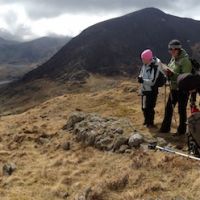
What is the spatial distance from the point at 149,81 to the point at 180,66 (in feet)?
7.47

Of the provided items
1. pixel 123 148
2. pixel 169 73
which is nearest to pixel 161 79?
pixel 169 73

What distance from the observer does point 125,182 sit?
1085 centimetres

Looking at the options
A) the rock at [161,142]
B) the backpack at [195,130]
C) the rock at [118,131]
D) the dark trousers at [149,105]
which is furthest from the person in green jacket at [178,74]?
the backpack at [195,130]

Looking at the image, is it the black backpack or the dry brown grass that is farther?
the black backpack

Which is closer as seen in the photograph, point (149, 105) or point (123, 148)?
point (123, 148)

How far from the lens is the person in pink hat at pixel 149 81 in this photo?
50.5 ft

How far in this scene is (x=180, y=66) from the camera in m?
13.6

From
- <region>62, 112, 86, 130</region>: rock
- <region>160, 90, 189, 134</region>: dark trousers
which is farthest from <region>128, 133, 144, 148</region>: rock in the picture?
<region>62, 112, 86, 130</region>: rock

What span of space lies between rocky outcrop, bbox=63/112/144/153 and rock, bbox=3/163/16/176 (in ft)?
8.47

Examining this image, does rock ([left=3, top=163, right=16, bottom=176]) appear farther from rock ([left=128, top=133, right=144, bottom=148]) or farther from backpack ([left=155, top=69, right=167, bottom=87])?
backpack ([left=155, top=69, right=167, bottom=87])

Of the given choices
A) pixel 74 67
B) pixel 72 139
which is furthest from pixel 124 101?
pixel 74 67

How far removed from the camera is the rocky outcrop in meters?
13.6

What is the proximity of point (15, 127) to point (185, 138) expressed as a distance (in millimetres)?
10502

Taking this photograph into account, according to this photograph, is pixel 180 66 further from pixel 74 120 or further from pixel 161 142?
pixel 74 120
